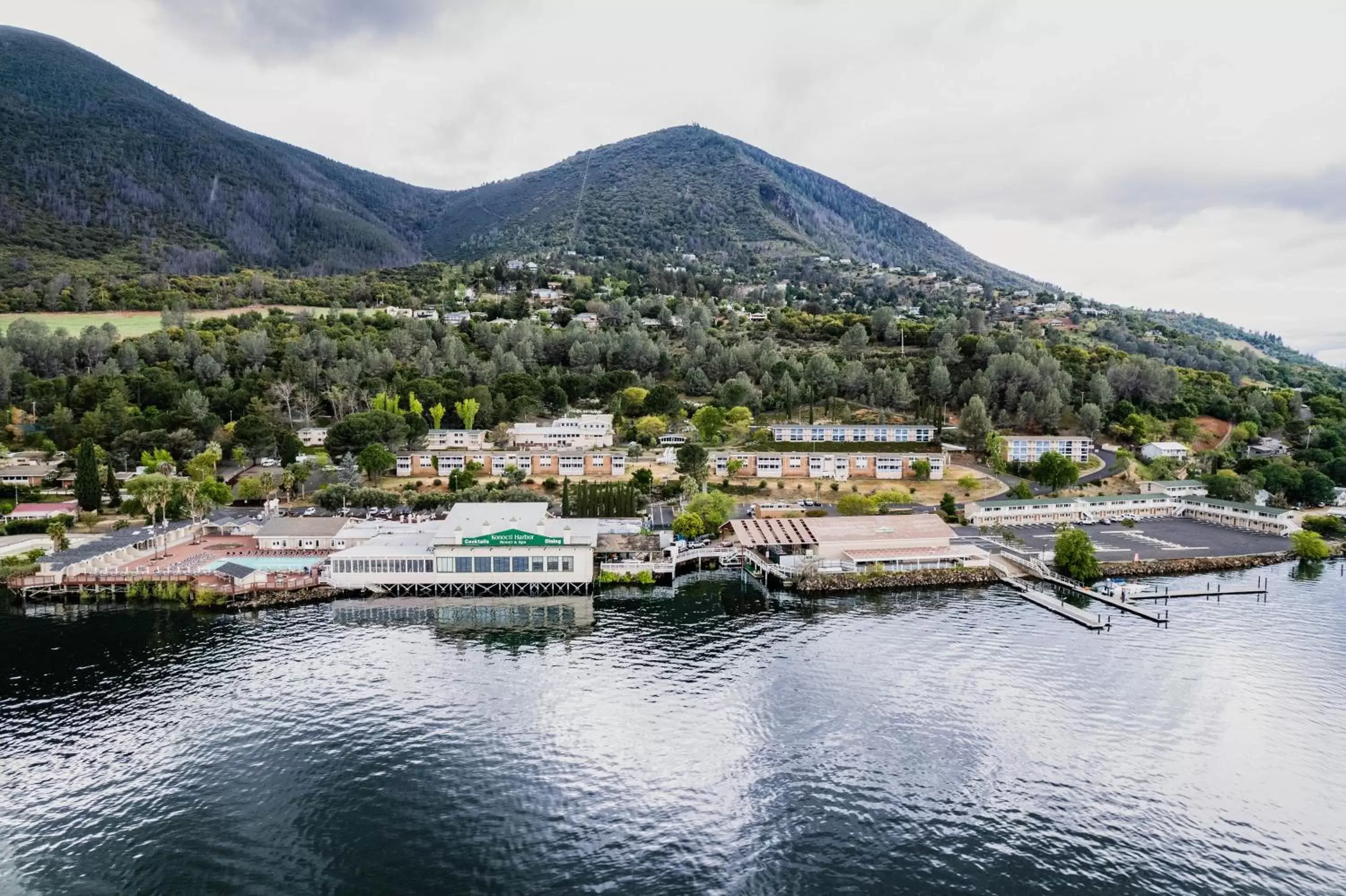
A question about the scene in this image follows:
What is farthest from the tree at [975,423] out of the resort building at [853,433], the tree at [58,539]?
the tree at [58,539]

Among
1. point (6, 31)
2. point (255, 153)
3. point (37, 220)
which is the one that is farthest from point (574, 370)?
point (6, 31)

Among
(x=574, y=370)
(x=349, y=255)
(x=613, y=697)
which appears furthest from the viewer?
(x=349, y=255)

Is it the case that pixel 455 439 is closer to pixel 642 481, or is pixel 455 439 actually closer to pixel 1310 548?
pixel 642 481

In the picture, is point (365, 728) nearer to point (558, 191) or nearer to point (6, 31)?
point (558, 191)

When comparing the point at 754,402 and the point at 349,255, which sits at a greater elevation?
the point at 349,255

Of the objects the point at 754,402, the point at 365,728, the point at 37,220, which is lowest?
the point at 365,728

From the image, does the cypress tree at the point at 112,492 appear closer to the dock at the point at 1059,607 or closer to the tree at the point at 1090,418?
the dock at the point at 1059,607

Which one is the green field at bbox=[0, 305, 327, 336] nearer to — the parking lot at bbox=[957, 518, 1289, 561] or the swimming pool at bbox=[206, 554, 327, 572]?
the swimming pool at bbox=[206, 554, 327, 572]
